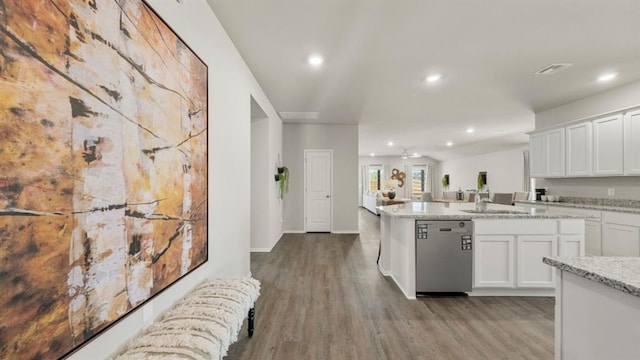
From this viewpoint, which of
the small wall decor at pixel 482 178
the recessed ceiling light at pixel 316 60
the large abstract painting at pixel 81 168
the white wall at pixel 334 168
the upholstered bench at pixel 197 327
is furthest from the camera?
the small wall decor at pixel 482 178

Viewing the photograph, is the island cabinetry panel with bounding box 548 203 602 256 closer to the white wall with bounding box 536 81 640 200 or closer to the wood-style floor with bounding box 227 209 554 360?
the white wall with bounding box 536 81 640 200

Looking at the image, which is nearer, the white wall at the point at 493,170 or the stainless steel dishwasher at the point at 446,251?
the stainless steel dishwasher at the point at 446,251

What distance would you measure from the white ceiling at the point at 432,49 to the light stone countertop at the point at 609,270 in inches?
79.6

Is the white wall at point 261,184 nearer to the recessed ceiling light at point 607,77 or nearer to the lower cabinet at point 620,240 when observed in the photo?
the recessed ceiling light at point 607,77

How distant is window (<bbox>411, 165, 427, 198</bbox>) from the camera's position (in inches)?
560

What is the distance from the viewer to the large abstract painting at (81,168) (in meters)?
0.84

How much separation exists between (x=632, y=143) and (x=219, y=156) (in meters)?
5.34

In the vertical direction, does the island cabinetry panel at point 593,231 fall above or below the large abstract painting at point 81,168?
below

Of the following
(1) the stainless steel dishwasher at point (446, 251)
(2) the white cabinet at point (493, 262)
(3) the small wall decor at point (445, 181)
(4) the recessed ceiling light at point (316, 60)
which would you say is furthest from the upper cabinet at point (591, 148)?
(3) the small wall decor at point (445, 181)

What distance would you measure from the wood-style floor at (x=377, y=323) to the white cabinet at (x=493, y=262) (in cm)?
18

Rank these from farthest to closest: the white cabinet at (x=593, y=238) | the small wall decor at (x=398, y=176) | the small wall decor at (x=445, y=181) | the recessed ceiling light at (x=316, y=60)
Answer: the small wall decor at (x=398, y=176) → the small wall decor at (x=445, y=181) → the white cabinet at (x=593, y=238) → the recessed ceiling light at (x=316, y=60)

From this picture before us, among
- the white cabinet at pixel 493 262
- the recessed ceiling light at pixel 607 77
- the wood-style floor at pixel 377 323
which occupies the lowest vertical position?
the wood-style floor at pixel 377 323

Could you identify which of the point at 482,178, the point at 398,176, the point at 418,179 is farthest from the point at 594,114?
the point at 418,179

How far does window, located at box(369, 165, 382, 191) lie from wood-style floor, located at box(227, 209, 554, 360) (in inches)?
407
